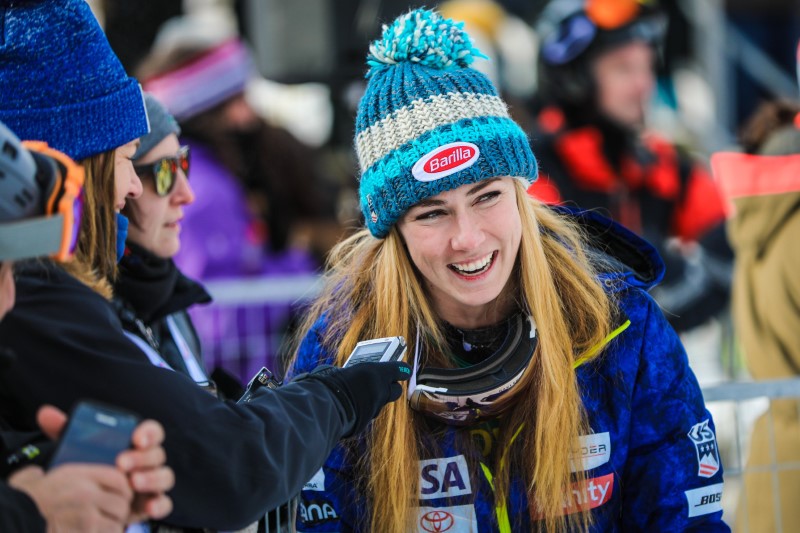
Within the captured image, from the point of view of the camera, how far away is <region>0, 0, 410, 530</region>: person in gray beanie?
2.29 meters

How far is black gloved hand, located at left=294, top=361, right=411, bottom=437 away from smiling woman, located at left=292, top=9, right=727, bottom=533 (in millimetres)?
359

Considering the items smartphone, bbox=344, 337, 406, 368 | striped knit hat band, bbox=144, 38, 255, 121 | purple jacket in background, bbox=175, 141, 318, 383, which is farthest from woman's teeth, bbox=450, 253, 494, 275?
striped knit hat band, bbox=144, 38, 255, 121

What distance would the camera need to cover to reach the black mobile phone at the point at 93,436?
1.97 metres

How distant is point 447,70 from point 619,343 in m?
0.87

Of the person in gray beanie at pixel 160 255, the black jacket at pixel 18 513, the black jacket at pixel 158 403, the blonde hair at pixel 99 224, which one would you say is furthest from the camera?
the person in gray beanie at pixel 160 255

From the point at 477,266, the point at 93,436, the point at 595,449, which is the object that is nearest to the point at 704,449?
the point at 595,449

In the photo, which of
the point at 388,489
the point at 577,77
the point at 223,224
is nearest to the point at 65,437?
the point at 388,489

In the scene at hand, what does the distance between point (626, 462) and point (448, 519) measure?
500 mm

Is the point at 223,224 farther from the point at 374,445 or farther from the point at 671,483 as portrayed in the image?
the point at 671,483

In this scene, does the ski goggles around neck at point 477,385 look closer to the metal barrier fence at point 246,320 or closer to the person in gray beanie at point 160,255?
the person in gray beanie at point 160,255

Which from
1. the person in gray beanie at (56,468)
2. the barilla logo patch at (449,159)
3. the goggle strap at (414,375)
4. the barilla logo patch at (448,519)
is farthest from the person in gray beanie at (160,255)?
the person in gray beanie at (56,468)

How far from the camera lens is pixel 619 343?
308 cm

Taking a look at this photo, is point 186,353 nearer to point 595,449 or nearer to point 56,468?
point 595,449

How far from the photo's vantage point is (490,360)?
→ 3.00m
